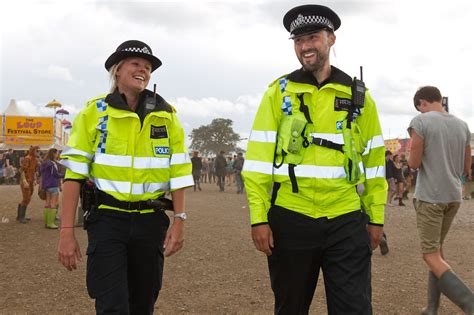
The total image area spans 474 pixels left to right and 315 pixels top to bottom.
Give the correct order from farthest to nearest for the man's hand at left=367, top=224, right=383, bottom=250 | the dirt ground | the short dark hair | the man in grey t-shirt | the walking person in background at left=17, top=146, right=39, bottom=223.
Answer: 1. the walking person in background at left=17, top=146, right=39, bottom=223
2. the dirt ground
3. the short dark hair
4. the man in grey t-shirt
5. the man's hand at left=367, top=224, right=383, bottom=250

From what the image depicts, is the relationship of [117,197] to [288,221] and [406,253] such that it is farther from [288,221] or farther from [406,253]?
[406,253]

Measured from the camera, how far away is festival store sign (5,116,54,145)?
3638 cm

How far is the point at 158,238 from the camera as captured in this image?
3.07 m

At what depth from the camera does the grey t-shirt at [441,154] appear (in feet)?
13.4

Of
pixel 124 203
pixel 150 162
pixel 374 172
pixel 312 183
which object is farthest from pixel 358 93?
pixel 124 203

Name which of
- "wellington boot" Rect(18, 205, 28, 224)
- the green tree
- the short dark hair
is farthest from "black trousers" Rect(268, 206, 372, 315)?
the green tree

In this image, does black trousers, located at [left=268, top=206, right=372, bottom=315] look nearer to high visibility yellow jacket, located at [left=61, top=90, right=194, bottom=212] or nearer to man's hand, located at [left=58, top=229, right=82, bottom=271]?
high visibility yellow jacket, located at [left=61, top=90, right=194, bottom=212]

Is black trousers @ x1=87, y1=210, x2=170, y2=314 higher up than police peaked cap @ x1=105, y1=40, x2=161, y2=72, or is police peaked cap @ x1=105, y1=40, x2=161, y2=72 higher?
police peaked cap @ x1=105, y1=40, x2=161, y2=72

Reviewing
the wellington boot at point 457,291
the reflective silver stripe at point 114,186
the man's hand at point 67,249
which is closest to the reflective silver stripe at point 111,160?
the reflective silver stripe at point 114,186

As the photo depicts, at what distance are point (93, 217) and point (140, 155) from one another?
48 centimetres

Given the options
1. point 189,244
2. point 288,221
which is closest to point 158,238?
point 288,221

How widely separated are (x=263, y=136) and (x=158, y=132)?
0.75 metres

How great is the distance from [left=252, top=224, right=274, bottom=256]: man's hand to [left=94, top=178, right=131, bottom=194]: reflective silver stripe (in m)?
0.86

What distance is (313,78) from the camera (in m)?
2.86
